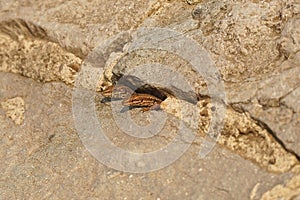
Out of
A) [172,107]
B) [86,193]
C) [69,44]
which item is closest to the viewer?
[86,193]

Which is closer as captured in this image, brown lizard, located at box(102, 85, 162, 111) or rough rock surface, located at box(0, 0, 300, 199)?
rough rock surface, located at box(0, 0, 300, 199)

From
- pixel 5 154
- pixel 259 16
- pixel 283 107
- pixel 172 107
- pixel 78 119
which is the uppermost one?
pixel 259 16

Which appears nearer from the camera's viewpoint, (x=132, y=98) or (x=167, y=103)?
(x=167, y=103)

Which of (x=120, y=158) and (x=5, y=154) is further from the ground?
(x=120, y=158)

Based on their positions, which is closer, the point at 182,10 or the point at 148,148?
the point at 148,148

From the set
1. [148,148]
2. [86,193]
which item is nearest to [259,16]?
[148,148]

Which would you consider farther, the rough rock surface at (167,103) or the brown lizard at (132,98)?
the brown lizard at (132,98)

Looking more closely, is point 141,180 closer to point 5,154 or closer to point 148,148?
point 148,148

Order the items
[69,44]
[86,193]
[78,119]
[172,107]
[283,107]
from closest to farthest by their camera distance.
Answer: [283,107] → [86,193] → [172,107] → [78,119] → [69,44]
